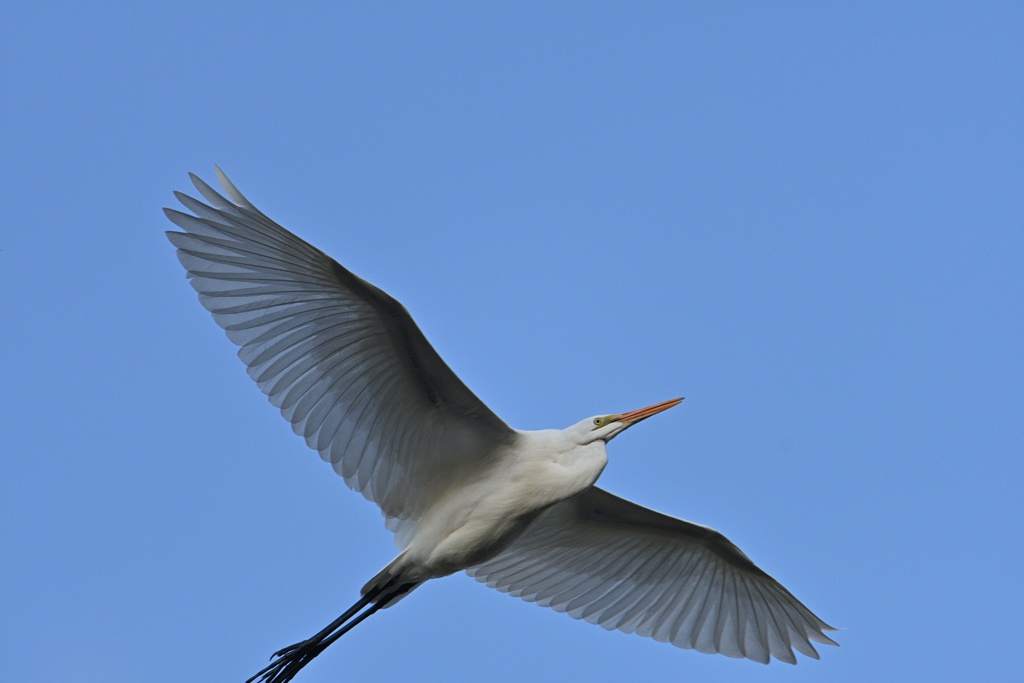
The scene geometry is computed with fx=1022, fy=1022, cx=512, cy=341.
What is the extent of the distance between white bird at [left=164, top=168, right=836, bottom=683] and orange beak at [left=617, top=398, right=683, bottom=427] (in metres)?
0.02

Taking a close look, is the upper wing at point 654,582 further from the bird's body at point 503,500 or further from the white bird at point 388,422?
the bird's body at point 503,500

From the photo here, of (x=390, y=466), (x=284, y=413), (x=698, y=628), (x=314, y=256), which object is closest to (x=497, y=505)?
(x=390, y=466)

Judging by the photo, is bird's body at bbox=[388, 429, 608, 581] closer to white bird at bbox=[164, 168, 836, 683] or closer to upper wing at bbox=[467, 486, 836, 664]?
white bird at bbox=[164, 168, 836, 683]

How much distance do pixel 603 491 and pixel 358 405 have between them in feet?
8.17

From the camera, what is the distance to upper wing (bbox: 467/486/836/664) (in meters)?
9.61

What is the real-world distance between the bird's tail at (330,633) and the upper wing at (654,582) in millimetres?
1495

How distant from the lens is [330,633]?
27.2 ft

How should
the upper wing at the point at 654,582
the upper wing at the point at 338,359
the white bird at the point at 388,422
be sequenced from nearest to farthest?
the upper wing at the point at 338,359, the white bird at the point at 388,422, the upper wing at the point at 654,582

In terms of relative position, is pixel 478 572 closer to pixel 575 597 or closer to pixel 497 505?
pixel 575 597

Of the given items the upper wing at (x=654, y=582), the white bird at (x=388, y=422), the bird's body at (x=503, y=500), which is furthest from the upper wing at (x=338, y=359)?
the upper wing at (x=654, y=582)

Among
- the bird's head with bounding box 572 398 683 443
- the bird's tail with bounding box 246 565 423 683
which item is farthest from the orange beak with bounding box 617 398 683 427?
the bird's tail with bounding box 246 565 423 683

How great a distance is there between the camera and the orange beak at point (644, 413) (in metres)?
8.53

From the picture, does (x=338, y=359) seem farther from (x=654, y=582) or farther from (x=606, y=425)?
(x=654, y=582)

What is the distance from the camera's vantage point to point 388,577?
8312 mm
